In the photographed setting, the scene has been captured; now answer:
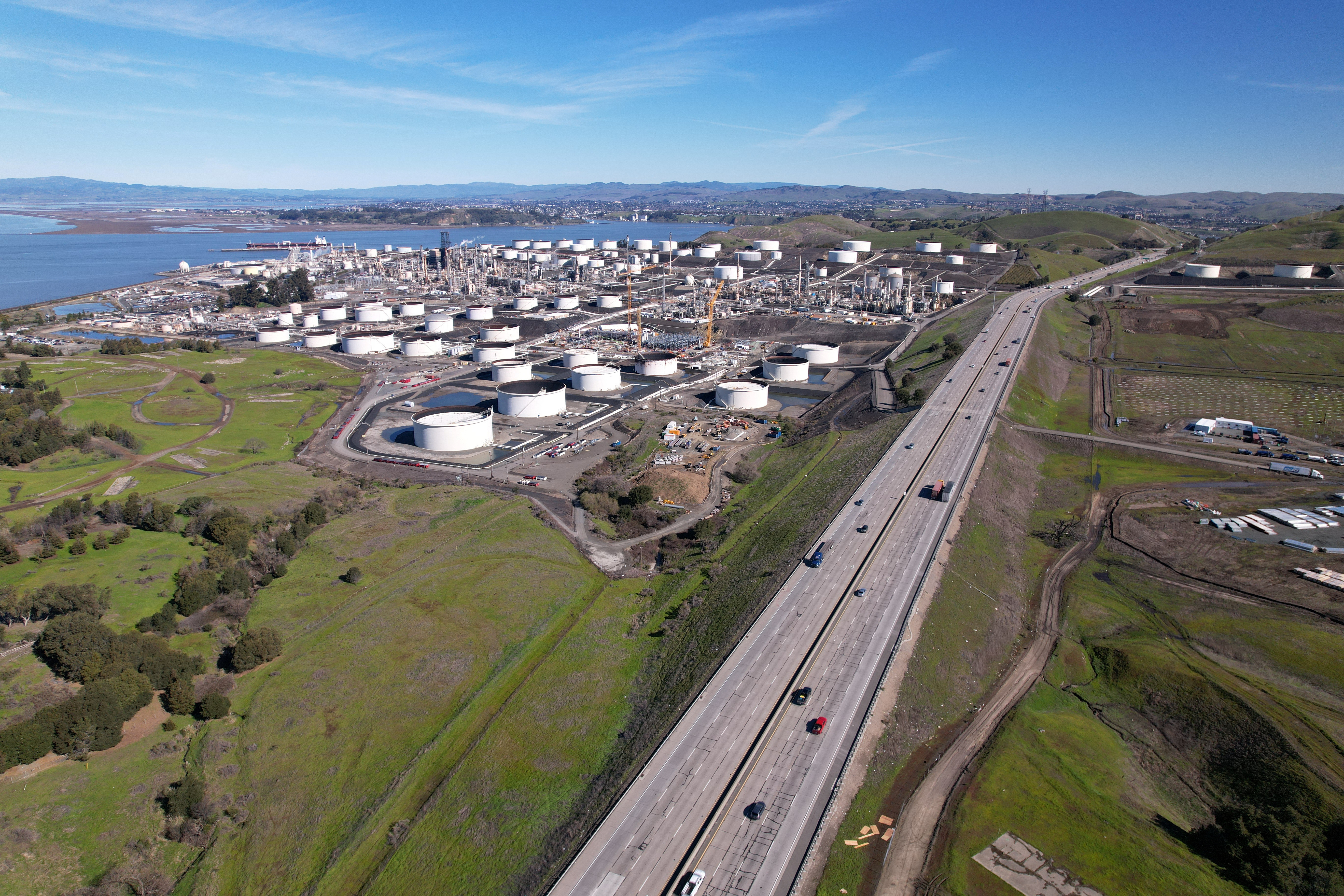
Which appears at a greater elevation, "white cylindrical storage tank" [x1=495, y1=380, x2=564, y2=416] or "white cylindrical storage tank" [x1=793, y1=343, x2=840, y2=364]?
"white cylindrical storage tank" [x1=793, y1=343, x2=840, y2=364]

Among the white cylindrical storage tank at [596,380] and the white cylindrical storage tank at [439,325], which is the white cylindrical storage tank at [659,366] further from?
the white cylindrical storage tank at [439,325]

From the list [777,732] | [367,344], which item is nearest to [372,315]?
[367,344]

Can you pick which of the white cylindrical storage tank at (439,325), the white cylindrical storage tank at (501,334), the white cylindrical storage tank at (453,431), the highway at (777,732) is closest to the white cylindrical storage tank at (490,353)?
the white cylindrical storage tank at (501,334)

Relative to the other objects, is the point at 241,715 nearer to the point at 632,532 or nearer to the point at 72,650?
the point at 72,650

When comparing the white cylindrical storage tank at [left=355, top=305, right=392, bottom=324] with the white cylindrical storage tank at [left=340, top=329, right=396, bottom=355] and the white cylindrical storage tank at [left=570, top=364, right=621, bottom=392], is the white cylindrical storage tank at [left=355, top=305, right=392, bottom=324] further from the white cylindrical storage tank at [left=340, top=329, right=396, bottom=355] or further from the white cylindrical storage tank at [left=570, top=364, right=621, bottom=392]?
the white cylindrical storage tank at [left=570, top=364, right=621, bottom=392]

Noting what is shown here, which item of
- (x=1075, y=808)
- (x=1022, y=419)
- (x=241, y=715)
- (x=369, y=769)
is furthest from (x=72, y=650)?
(x=1022, y=419)

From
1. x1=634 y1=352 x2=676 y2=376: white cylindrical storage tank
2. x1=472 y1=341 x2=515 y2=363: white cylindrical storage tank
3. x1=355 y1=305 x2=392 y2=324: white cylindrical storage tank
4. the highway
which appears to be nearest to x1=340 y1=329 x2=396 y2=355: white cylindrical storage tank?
x1=472 y1=341 x2=515 y2=363: white cylindrical storage tank
